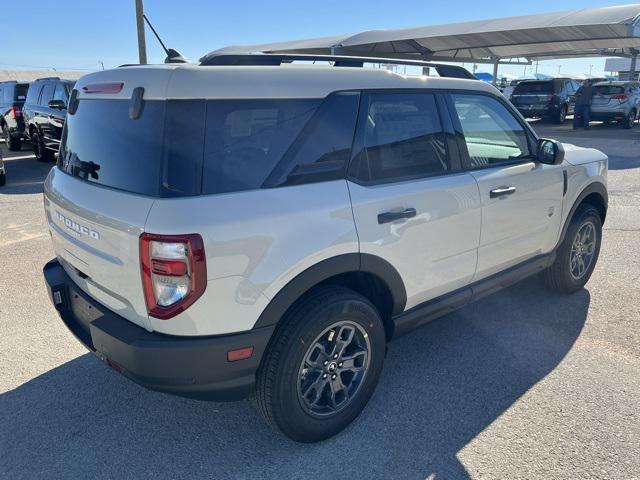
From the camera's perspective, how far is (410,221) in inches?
107

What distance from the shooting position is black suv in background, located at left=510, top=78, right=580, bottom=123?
2091 centimetres

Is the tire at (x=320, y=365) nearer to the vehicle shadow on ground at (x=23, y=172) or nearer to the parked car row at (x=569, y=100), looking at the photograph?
the vehicle shadow on ground at (x=23, y=172)

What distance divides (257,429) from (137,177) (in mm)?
1469

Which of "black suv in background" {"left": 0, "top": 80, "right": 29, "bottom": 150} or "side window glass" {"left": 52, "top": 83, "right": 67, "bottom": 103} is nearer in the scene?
"side window glass" {"left": 52, "top": 83, "right": 67, "bottom": 103}

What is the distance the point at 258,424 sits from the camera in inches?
110

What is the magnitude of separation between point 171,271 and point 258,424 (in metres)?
1.19

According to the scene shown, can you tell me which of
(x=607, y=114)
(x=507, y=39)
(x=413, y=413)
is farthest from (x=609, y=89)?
(x=413, y=413)

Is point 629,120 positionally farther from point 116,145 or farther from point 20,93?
point 116,145

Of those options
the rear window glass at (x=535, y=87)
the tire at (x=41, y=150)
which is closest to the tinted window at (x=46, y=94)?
the tire at (x=41, y=150)

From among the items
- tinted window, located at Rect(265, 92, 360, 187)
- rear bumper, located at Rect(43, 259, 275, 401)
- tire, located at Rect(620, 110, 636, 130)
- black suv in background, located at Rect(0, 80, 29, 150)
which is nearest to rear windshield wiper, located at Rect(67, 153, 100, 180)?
rear bumper, located at Rect(43, 259, 275, 401)

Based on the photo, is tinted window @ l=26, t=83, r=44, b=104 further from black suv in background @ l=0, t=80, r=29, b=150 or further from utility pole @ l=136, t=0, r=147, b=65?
utility pole @ l=136, t=0, r=147, b=65

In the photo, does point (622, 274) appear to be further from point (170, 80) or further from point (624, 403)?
point (170, 80)

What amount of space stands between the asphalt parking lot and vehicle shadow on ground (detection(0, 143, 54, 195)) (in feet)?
19.4

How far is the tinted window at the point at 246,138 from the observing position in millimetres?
2131
